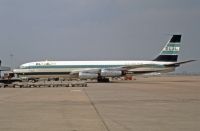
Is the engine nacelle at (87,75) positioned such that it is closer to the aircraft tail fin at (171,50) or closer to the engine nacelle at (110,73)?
the engine nacelle at (110,73)

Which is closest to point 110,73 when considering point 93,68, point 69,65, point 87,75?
point 93,68

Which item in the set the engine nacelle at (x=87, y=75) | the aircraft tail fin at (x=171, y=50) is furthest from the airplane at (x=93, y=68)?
the aircraft tail fin at (x=171, y=50)

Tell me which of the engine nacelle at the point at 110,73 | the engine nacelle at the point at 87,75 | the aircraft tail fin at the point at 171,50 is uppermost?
the aircraft tail fin at the point at 171,50

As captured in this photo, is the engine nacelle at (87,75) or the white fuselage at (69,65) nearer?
the engine nacelle at (87,75)

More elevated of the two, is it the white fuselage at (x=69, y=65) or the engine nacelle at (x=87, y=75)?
the white fuselage at (x=69, y=65)

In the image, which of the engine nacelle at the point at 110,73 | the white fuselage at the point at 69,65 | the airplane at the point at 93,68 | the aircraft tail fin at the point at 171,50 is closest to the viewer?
the engine nacelle at the point at 110,73

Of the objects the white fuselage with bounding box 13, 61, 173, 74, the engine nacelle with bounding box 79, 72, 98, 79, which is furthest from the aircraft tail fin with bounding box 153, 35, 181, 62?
the engine nacelle with bounding box 79, 72, 98, 79

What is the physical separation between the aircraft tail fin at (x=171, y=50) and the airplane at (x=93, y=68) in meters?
2.56

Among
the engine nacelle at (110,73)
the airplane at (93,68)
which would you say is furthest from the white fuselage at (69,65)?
the engine nacelle at (110,73)

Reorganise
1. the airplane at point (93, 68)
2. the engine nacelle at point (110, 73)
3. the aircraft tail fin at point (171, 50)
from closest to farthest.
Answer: the engine nacelle at point (110, 73) < the airplane at point (93, 68) < the aircraft tail fin at point (171, 50)

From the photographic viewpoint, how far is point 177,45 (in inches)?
2992

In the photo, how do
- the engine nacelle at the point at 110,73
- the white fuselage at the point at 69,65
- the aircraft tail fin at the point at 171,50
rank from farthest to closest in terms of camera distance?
the aircraft tail fin at the point at 171,50 < the white fuselage at the point at 69,65 < the engine nacelle at the point at 110,73

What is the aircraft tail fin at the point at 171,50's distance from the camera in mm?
74125

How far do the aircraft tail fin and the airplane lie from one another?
256cm
